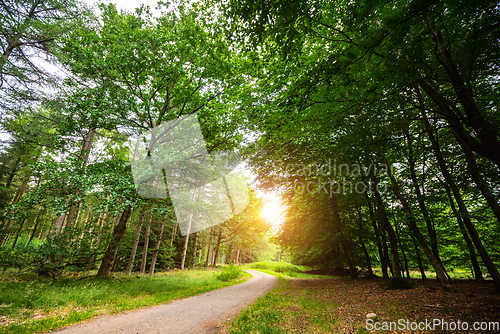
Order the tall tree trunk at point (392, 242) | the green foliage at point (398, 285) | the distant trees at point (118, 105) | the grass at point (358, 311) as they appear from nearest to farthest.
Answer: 1. the grass at point (358, 311)
2. the distant trees at point (118, 105)
3. the green foliage at point (398, 285)
4. the tall tree trunk at point (392, 242)

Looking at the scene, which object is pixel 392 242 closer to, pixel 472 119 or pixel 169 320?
pixel 472 119

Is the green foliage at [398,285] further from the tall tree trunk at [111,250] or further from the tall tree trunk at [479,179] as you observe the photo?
the tall tree trunk at [111,250]

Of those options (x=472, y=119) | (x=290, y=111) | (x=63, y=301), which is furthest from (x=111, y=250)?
(x=472, y=119)

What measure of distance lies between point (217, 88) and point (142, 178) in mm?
6325

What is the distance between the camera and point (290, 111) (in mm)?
5062

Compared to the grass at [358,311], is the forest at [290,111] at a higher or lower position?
higher

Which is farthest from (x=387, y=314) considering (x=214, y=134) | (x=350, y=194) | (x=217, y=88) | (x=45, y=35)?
(x=45, y=35)

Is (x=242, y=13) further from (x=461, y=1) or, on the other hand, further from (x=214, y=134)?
(x=214, y=134)

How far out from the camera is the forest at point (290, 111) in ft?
13.3

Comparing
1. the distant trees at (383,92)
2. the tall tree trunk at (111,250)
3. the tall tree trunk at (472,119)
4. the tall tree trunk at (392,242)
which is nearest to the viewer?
the distant trees at (383,92)

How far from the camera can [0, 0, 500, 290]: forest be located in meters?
4.04

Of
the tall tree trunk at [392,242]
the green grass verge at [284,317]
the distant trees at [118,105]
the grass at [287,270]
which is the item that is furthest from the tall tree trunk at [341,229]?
the distant trees at [118,105]

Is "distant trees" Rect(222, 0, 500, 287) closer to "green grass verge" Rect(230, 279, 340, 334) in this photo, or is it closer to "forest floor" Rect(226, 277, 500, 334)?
"forest floor" Rect(226, 277, 500, 334)

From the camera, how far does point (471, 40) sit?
3.93m
